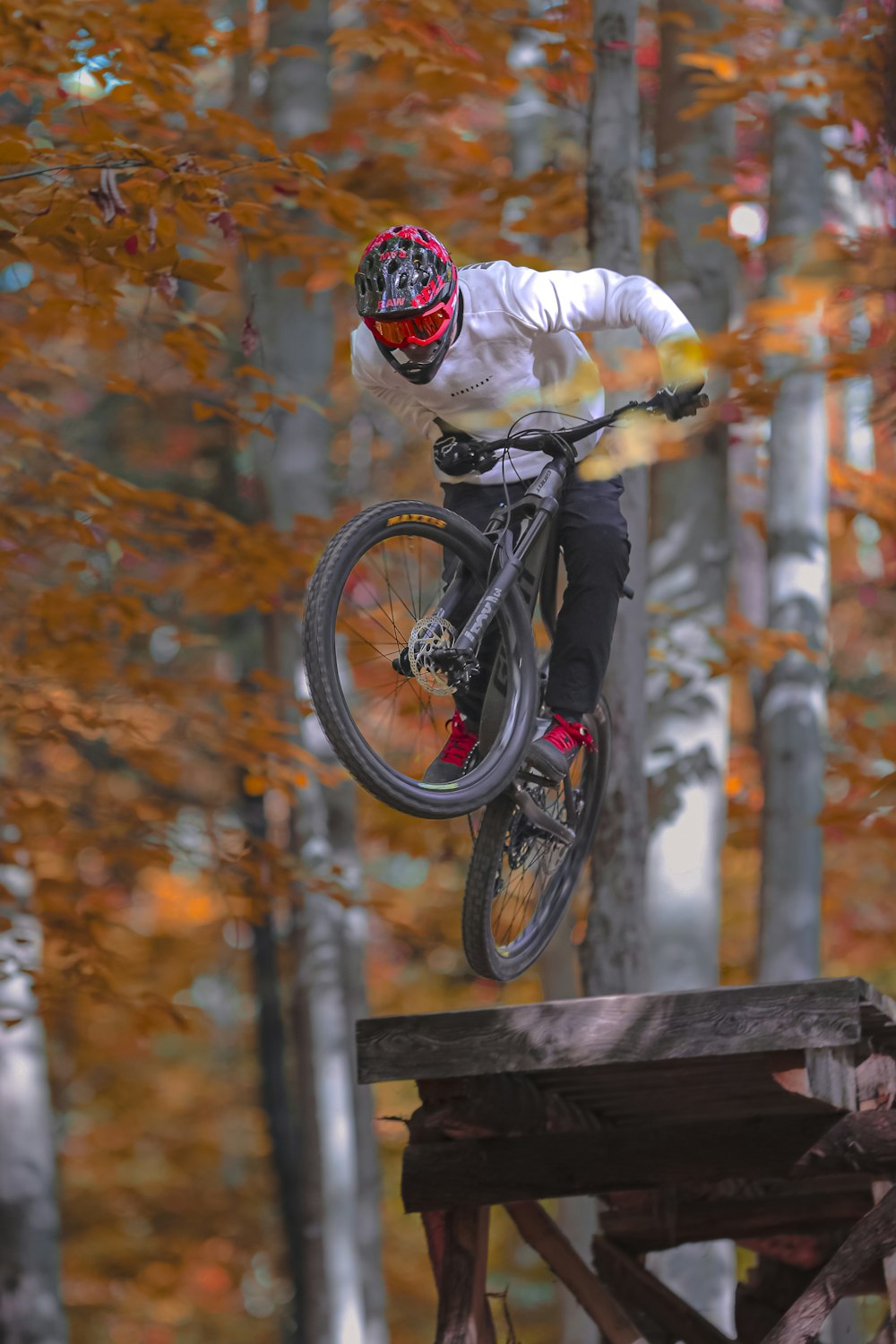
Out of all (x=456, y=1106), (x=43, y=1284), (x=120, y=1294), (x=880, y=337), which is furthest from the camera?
(x=120, y=1294)

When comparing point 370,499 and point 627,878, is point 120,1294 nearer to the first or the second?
point 370,499

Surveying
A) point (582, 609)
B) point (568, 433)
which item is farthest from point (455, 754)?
point (568, 433)

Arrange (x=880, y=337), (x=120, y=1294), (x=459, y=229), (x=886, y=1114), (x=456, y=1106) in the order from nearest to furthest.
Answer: (x=886, y=1114) < (x=456, y=1106) < (x=880, y=337) < (x=459, y=229) < (x=120, y=1294)

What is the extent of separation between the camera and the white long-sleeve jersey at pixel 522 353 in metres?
4.53

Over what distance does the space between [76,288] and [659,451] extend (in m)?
2.79

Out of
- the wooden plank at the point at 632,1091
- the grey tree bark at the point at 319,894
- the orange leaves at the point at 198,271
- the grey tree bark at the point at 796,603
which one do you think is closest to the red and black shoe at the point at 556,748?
the wooden plank at the point at 632,1091

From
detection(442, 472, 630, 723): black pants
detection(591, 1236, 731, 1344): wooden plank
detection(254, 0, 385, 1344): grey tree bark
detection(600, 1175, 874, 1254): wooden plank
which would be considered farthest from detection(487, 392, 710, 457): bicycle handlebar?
detection(254, 0, 385, 1344): grey tree bark

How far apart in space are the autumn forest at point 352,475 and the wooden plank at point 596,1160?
452 millimetres

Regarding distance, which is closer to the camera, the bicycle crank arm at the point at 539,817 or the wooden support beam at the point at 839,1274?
the wooden support beam at the point at 839,1274

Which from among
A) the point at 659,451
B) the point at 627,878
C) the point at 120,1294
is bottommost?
the point at 120,1294

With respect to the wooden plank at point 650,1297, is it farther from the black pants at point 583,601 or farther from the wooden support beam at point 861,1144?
the black pants at point 583,601

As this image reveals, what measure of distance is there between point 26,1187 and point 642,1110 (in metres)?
5.74

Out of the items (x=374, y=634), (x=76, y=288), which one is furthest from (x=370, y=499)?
(x=76, y=288)

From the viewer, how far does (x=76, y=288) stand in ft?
23.7
